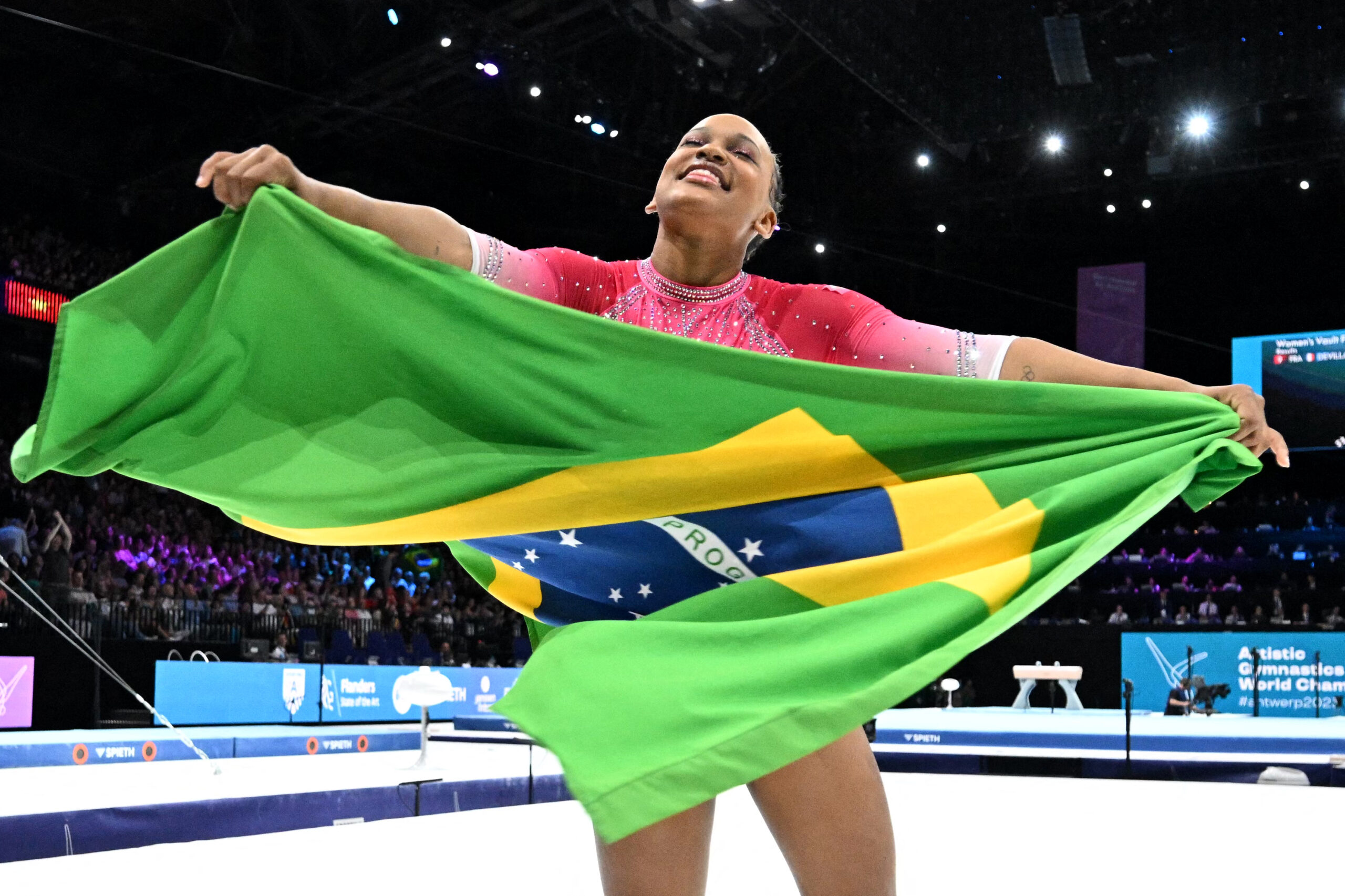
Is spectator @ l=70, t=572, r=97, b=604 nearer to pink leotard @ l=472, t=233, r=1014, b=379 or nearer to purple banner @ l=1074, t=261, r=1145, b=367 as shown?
pink leotard @ l=472, t=233, r=1014, b=379

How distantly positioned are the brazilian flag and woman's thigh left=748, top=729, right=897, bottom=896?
25 cm

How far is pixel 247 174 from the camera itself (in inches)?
64.9

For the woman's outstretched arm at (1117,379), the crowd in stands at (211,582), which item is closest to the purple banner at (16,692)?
the crowd in stands at (211,582)

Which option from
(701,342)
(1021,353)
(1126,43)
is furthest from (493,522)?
(1126,43)

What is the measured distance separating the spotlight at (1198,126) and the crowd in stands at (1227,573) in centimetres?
493

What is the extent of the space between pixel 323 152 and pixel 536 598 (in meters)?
10.4

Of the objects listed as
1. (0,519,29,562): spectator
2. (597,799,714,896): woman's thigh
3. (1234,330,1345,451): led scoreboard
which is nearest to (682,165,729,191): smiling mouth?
(597,799,714,896): woman's thigh

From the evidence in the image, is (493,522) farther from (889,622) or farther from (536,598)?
(889,622)

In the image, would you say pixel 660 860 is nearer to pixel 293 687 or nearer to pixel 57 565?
pixel 293 687

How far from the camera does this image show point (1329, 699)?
10867mm

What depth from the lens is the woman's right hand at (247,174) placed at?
5.38ft

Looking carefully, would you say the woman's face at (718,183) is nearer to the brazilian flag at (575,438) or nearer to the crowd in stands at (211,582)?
the brazilian flag at (575,438)

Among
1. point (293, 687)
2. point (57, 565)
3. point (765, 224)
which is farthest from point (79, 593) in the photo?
point (765, 224)

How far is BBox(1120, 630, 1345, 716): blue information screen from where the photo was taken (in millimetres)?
10883
